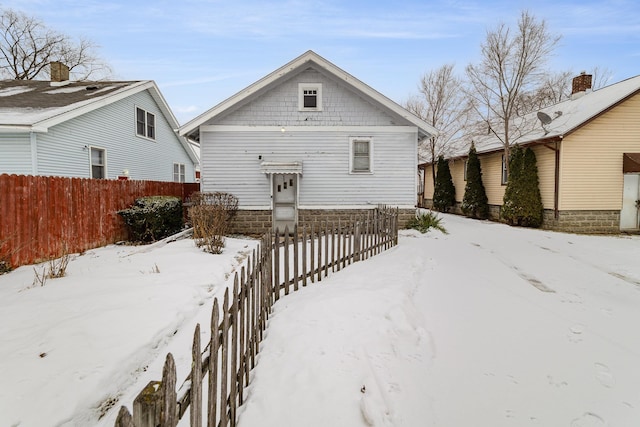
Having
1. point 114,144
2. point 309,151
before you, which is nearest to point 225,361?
point 309,151

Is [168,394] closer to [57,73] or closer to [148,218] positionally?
[148,218]

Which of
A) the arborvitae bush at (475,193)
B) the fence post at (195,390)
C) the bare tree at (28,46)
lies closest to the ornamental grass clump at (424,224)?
the arborvitae bush at (475,193)

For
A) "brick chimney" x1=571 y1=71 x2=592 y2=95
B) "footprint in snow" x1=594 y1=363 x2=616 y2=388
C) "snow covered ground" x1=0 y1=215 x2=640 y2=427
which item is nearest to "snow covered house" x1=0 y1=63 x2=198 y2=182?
"snow covered ground" x1=0 y1=215 x2=640 y2=427

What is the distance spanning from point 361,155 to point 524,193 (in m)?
8.09

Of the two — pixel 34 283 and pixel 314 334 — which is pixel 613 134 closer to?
pixel 314 334

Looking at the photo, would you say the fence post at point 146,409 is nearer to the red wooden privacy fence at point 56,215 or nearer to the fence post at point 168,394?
the fence post at point 168,394

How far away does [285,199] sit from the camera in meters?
13.2

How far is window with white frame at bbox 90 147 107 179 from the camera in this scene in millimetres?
13655

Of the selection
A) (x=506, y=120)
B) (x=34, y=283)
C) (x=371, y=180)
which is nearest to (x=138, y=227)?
(x=34, y=283)

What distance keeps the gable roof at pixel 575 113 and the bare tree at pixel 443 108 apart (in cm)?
842

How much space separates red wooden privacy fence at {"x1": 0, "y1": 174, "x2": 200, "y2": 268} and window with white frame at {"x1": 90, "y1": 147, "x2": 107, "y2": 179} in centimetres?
376

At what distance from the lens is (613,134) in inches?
537

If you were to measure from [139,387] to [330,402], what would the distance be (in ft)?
6.17

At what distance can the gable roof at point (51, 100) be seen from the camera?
1053 centimetres
